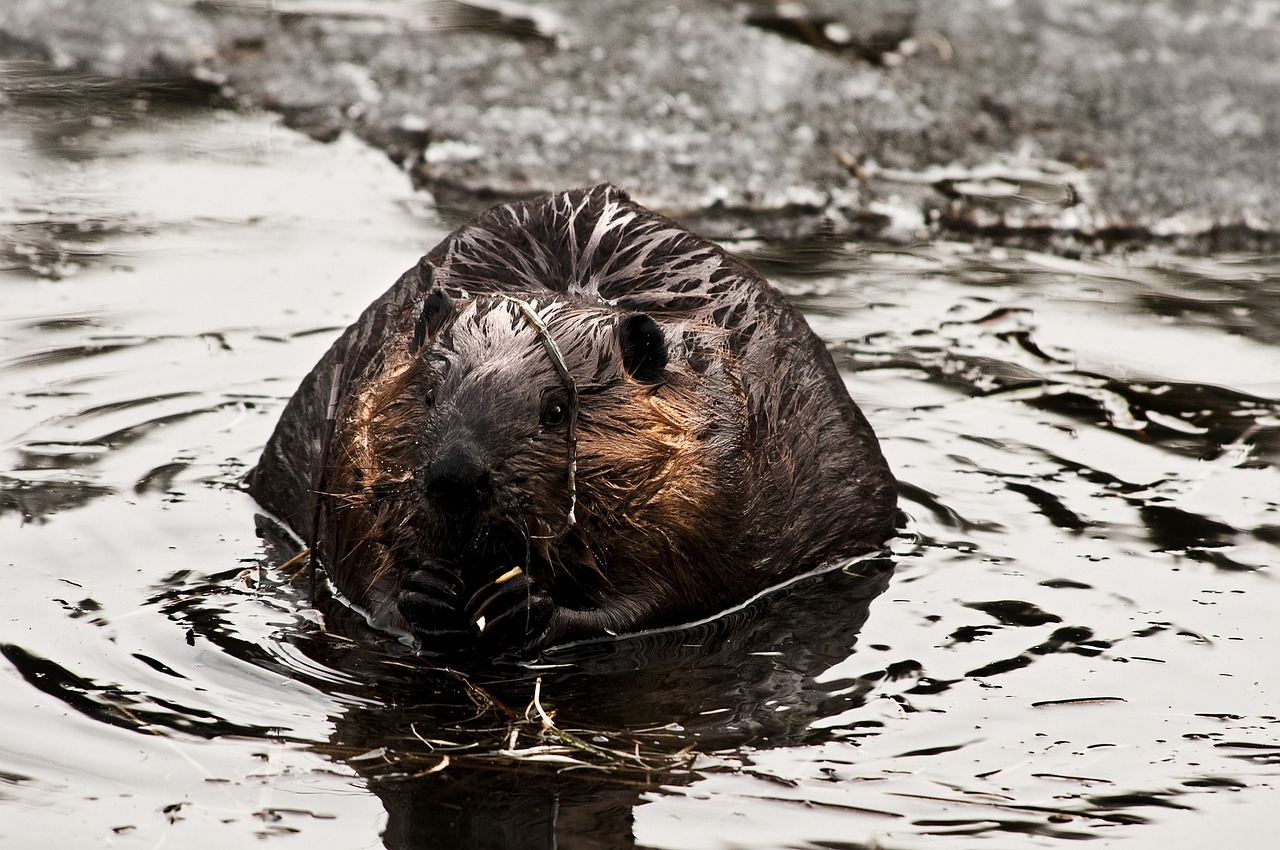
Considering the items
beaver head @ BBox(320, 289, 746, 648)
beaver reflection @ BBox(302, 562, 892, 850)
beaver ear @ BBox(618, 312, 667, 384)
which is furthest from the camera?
beaver ear @ BBox(618, 312, 667, 384)

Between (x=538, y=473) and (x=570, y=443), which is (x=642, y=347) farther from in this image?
(x=538, y=473)

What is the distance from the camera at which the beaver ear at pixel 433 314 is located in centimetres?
482

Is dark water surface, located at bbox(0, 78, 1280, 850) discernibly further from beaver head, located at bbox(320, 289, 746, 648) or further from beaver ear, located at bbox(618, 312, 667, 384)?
beaver ear, located at bbox(618, 312, 667, 384)

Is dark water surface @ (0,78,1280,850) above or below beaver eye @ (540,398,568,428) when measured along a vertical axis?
below

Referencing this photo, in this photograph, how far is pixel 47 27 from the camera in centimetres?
1048

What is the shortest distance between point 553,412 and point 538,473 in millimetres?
173

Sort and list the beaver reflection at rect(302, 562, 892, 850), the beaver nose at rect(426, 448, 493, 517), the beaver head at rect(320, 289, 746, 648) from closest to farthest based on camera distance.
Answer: the beaver reflection at rect(302, 562, 892, 850) → the beaver nose at rect(426, 448, 493, 517) → the beaver head at rect(320, 289, 746, 648)

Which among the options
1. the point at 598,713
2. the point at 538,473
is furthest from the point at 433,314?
the point at 598,713

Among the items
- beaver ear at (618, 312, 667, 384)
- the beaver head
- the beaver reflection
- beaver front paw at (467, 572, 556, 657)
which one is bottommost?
the beaver reflection

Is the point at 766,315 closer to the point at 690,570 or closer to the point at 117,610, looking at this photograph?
the point at 690,570

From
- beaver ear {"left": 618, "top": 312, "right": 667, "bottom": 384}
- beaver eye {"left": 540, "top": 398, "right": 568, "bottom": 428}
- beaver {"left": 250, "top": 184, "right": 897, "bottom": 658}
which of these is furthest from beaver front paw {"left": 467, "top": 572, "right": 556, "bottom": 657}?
beaver ear {"left": 618, "top": 312, "right": 667, "bottom": 384}

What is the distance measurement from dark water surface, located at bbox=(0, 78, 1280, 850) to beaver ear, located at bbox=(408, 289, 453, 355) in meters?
0.80

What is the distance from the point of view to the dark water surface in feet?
12.7

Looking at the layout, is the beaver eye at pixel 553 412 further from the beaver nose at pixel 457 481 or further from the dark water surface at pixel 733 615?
the dark water surface at pixel 733 615
